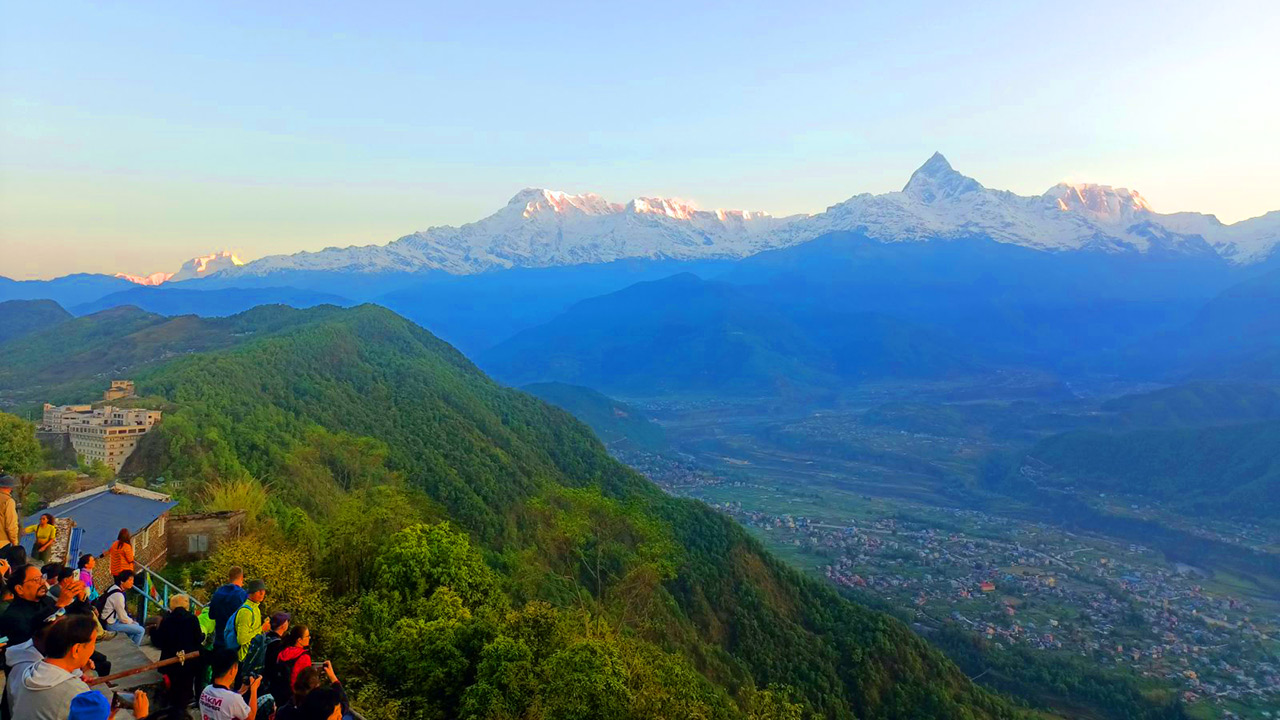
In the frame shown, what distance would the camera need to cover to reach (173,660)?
32.9 ft

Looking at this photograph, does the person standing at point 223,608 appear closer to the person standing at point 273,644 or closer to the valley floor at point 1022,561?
the person standing at point 273,644

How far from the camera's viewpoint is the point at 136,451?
132 feet

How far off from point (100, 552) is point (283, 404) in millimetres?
45656

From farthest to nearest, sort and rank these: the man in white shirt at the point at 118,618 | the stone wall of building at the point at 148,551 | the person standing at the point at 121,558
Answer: the stone wall of building at the point at 148,551 < the person standing at the point at 121,558 < the man in white shirt at the point at 118,618

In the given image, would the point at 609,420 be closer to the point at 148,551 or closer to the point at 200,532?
the point at 200,532

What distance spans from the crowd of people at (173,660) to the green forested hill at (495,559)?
5314mm

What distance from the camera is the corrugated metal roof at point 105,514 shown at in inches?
755

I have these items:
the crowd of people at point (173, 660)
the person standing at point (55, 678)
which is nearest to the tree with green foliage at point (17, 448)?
the crowd of people at point (173, 660)

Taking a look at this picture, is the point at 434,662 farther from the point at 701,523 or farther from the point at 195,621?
the point at 701,523

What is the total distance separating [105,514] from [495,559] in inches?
938

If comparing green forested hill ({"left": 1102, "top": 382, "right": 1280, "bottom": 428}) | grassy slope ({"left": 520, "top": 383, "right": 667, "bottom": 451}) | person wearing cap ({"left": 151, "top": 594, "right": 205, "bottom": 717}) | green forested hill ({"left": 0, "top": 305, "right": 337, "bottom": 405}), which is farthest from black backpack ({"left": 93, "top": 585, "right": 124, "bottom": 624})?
green forested hill ({"left": 1102, "top": 382, "right": 1280, "bottom": 428})

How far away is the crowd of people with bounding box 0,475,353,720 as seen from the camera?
6.90 m

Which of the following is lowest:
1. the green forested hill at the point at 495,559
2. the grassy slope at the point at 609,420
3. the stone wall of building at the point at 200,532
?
the grassy slope at the point at 609,420

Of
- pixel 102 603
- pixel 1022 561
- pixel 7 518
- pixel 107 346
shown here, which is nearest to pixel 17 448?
pixel 7 518
